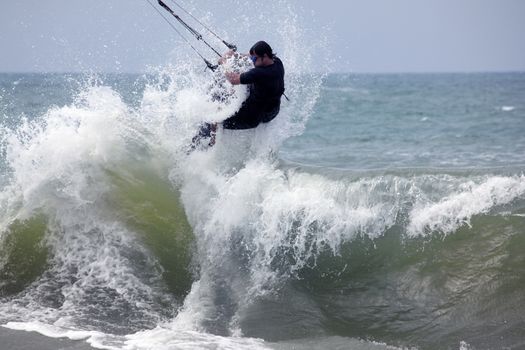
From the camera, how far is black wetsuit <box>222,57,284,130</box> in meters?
7.69

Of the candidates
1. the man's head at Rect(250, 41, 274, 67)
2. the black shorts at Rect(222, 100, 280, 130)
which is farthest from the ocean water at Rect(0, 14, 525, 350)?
the man's head at Rect(250, 41, 274, 67)

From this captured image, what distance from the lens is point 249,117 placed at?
818 cm

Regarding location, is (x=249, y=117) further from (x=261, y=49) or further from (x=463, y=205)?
(x=463, y=205)

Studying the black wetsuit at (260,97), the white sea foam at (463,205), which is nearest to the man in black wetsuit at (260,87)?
the black wetsuit at (260,97)

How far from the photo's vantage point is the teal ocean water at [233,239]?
6355 mm

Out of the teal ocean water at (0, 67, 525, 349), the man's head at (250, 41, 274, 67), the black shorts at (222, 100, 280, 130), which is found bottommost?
the teal ocean water at (0, 67, 525, 349)

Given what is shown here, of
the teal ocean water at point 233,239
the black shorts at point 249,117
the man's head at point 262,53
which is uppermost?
the man's head at point 262,53

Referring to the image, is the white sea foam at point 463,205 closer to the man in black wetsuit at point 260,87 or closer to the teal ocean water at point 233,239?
the teal ocean water at point 233,239

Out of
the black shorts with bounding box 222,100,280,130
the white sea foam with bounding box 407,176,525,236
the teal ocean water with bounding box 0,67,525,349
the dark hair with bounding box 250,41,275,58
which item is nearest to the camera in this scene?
the teal ocean water with bounding box 0,67,525,349

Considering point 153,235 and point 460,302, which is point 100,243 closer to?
point 153,235

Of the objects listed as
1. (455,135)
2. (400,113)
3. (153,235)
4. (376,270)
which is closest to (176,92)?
(153,235)

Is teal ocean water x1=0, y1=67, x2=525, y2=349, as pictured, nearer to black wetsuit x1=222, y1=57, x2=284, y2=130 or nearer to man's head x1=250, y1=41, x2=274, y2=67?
black wetsuit x1=222, y1=57, x2=284, y2=130

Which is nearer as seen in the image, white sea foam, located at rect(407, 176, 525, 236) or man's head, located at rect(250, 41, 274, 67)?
white sea foam, located at rect(407, 176, 525, 236)

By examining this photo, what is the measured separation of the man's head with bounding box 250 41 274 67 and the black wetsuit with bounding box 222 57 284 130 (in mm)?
74
